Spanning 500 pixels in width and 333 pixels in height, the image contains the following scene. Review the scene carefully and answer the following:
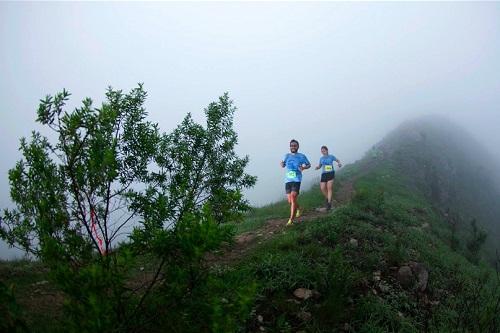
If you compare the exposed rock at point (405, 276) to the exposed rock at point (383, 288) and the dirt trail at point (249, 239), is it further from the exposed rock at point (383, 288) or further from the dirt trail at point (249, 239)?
the dirt trail at point (249, 239)

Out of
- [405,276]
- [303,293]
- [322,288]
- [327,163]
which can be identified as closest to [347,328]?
[322,288]

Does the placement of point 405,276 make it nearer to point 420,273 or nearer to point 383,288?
point 420,273

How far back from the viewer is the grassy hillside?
9.81 ft

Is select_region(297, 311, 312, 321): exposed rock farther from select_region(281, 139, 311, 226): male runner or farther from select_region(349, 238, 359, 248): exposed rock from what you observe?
select_region(281, 139, 311, 226): male runner

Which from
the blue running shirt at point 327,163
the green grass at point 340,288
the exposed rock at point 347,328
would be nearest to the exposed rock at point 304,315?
the green grass at point 340,288

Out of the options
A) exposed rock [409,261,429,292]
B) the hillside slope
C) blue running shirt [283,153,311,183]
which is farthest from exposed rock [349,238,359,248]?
the hillside slope

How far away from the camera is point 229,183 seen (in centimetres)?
609

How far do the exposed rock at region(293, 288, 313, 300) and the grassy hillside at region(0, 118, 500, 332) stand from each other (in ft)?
0.07

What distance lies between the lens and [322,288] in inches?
244

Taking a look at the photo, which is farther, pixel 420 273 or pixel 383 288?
pixel 420 273

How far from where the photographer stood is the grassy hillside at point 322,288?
2.99 meters

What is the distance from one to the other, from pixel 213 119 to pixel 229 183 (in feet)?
4.10

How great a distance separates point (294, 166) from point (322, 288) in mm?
4713

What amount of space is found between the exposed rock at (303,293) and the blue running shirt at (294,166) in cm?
446
